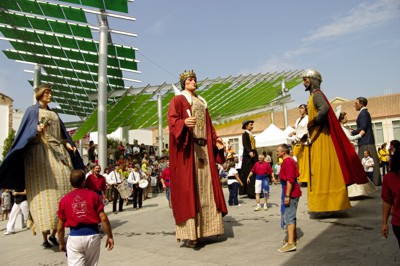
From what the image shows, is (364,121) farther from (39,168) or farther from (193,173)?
(39,168)

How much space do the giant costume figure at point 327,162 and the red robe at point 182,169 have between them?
1545 millimetres

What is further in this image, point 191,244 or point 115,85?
point 115,85

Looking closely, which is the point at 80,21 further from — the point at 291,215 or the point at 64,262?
the point at 291,215

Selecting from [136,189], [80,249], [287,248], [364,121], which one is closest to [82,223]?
[80,249]

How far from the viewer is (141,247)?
504 cm

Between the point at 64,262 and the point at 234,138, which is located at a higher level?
the point at 234,138

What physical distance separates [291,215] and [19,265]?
11.5ft

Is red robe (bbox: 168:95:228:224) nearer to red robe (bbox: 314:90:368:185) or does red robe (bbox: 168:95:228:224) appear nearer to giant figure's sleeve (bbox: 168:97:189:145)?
giant figure's sleeve (bbox: 168:97:189:145)

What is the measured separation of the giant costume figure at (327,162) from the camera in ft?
18.0

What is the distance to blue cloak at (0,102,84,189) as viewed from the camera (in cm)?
514

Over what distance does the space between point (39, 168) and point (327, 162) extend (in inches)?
167

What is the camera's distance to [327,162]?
5.56 m

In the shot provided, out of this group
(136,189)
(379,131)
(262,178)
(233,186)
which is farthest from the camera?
(379,131)

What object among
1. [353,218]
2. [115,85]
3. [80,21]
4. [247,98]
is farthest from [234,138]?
[353,218]
